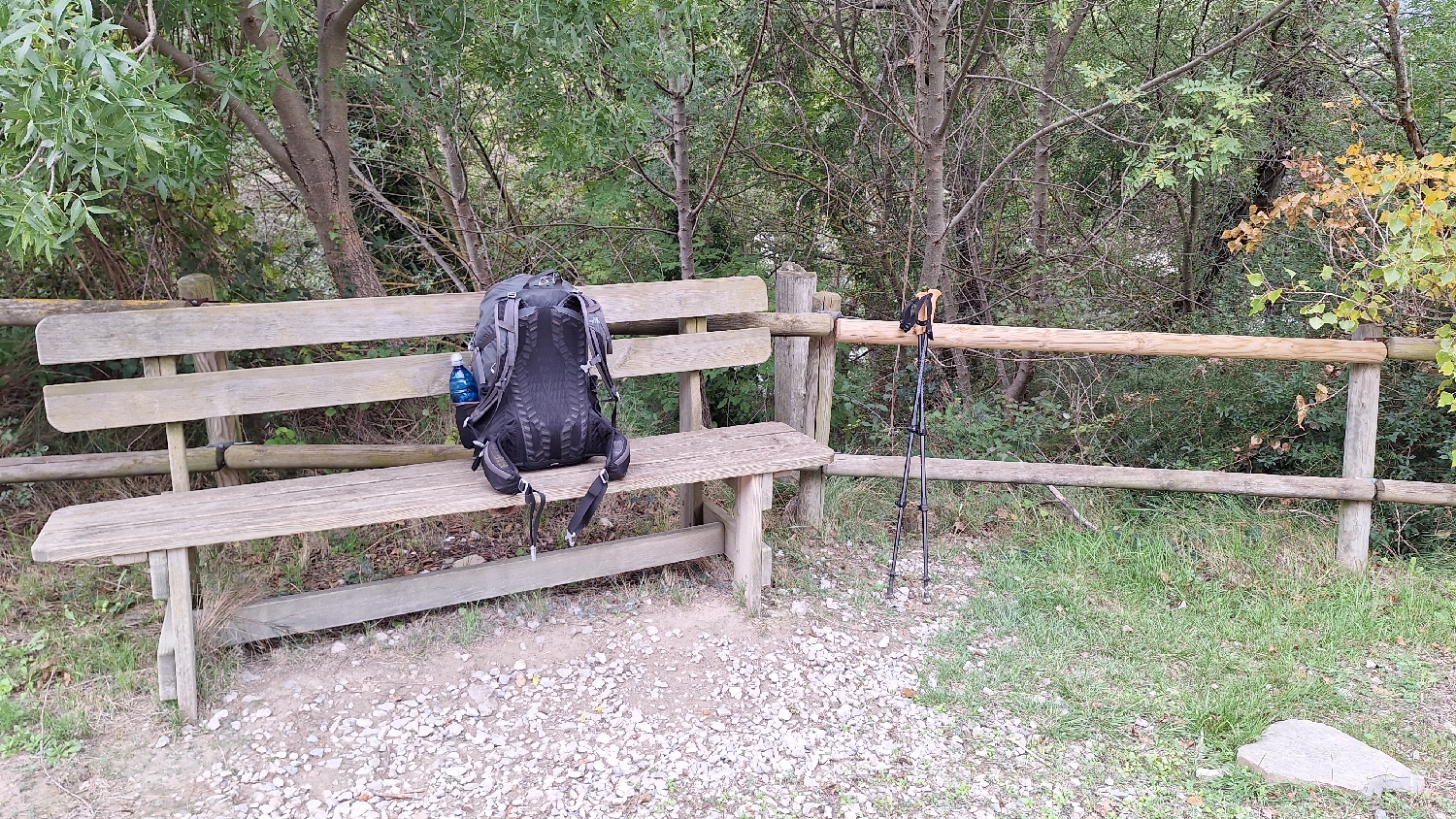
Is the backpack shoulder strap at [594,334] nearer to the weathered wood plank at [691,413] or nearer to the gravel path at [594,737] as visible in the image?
the weathered wood plank at [691,413]

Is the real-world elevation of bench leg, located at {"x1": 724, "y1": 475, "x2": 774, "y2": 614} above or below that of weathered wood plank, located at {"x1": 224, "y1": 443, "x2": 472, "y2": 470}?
below

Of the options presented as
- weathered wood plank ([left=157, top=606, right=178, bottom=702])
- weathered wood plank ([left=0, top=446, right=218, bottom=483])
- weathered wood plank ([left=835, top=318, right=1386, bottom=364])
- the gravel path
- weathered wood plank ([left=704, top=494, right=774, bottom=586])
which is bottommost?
the gravel path

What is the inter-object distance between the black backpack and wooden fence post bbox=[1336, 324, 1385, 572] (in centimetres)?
338

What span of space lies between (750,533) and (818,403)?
3.04 ft

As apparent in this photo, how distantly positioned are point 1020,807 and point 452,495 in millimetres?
2059

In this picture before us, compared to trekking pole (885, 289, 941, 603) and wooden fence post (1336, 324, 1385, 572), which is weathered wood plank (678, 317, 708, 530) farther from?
wooden fence post (1336, 324, 1385, 572)

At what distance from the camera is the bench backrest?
127 inches

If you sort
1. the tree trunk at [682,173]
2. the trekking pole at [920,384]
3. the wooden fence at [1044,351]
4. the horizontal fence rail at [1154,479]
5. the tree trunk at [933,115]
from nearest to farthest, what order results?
the trekking pole at [920,384]
the wooden fence at [1044,351]
the horizontal fence rail at [1154,479]
the tree trunk at [933,115]
the tree trunk at [682,173]

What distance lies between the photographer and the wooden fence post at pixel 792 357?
174 inches

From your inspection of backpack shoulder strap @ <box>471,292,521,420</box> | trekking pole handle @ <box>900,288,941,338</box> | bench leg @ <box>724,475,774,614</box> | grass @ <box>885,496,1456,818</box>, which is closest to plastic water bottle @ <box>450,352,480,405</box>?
backpack shoulder strap @ <box>471,292,521,420</box>

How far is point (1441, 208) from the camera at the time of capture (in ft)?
12.9

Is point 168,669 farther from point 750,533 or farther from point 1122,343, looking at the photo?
point 1122,343

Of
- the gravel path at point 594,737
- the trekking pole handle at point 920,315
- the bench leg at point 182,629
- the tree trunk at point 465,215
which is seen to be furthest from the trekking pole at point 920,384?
the tree trunk at point 465,215

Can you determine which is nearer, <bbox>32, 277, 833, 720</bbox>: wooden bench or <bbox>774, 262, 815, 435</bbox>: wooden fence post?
<bbox>32, 277, 833, 720</bbox>: wooden bench
